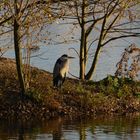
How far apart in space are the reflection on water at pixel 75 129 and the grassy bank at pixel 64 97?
0.73m

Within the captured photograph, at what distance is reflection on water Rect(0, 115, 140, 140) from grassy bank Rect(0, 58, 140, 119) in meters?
0.73

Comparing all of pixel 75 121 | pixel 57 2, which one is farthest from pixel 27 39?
pixel 75 121

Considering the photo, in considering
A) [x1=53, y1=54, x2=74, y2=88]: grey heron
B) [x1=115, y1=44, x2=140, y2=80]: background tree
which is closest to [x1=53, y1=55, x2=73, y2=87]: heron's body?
[x1=53, y1=54, x2=74, y2=88]: grey heron

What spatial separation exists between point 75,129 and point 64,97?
148 inches

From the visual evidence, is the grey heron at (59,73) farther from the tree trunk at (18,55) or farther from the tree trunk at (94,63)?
the tree trunk at (94,63)

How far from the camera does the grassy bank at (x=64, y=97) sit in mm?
20500

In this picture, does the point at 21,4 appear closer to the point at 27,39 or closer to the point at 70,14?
the point at 27,39

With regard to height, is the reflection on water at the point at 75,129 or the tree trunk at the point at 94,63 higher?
the tree trunk at the point at 94,63

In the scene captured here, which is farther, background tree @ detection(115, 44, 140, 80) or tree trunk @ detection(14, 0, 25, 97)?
background tree @ detection(115, 44, 140, 80)

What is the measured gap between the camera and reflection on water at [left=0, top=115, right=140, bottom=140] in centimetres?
1659

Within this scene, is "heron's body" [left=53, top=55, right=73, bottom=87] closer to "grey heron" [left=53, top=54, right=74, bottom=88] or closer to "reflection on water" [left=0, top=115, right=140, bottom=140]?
"grey heron" [left=53, top=54, right=74, bottom=88]

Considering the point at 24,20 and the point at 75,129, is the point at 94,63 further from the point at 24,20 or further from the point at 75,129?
the point at 75,129

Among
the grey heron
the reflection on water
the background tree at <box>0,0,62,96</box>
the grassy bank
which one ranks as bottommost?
the reflection on water

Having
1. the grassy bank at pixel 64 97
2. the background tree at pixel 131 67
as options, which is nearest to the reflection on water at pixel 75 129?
the grassy bank at pixel 64 97
